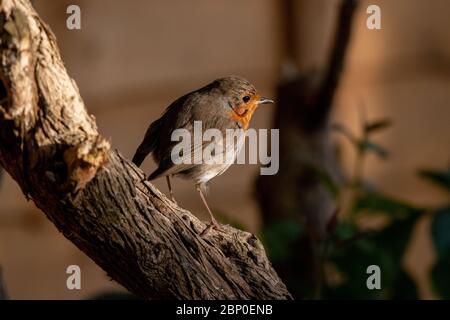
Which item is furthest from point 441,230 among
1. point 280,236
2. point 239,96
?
point 239,96

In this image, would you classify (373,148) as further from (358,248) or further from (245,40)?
(245,40)

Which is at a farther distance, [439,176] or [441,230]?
[439,176]

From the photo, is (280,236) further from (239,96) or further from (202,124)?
(202,124)

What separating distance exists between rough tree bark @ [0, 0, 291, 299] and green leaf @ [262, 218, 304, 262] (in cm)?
115

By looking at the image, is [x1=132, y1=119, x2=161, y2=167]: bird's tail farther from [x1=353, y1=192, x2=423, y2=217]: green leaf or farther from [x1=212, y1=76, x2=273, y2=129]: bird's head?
[x1=353, y1=192, x2=423, y2=217]: green leaf

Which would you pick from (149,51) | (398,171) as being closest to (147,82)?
(149,51)

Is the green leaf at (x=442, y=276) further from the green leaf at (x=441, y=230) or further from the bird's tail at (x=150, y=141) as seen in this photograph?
the bird's tail at (x=150, y=141)

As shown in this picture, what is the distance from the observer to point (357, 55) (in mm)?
5445

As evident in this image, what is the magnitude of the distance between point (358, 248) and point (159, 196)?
125cm

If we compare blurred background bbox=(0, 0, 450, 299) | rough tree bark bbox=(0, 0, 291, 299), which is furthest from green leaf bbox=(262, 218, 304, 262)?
blurred background bbox=(0, 0, 450, 299)

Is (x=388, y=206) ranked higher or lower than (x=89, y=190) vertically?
lower

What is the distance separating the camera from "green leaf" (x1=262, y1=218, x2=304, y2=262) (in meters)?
3.43

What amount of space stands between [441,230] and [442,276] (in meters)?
0.16

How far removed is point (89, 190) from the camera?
1977mm
